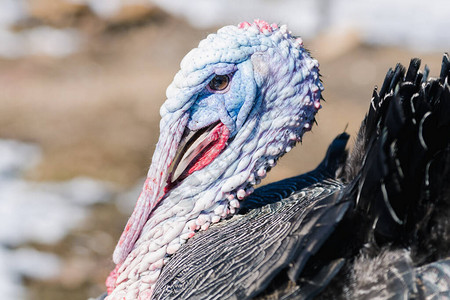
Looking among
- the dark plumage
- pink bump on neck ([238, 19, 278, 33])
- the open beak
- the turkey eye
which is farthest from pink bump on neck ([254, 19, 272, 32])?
the dark plumage

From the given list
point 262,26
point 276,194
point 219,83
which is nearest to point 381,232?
point 276,194

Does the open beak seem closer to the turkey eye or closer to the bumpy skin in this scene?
the bumpy skin

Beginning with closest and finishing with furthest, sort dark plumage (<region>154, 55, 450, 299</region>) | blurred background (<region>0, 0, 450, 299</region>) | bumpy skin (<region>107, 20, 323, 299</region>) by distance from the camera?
dark plumage (<region>154, 55, 450, 299</region>) < bumpy skin (<region>107, 20, 323, 299</region>) < blurred background (<region>0, 0, 450, 299</region>)

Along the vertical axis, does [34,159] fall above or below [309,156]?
above

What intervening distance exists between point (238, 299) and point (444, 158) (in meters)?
0.95

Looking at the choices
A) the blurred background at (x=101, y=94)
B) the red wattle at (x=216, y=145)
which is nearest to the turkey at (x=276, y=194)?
the red wattle at (x=216, y=145)

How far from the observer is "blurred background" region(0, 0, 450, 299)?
5590 mm

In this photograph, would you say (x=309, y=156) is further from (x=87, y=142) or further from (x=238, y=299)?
(x=238, y=299)

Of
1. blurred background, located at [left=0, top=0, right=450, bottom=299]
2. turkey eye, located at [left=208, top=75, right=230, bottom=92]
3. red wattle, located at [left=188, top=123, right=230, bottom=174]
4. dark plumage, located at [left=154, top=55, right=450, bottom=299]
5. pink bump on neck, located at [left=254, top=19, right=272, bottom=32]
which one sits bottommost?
dark plumage, located at [left=154, top=55, right=450, bottom=299]

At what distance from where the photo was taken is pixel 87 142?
7.50 meters

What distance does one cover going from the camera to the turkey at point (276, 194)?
7.11 feet

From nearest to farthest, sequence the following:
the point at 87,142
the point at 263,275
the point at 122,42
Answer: the point at 263,275 < the point at 87,142 < the point at 122,42

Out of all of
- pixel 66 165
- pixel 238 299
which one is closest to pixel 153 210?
pixel 238 299

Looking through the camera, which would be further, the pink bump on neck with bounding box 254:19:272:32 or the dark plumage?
the pink bump on neck with bounding box 254:19:272:32
